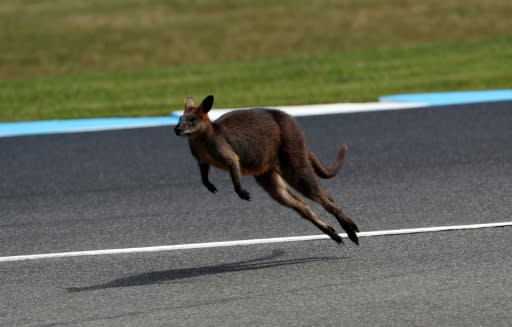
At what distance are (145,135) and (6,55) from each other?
19813 millimetres

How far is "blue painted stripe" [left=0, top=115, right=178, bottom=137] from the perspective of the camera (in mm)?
16875

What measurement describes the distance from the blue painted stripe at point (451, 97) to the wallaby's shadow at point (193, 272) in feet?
32.0

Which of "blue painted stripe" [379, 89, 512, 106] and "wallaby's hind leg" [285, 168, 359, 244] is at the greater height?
"wallaby's hind leg" [285, 168, 359, 244]

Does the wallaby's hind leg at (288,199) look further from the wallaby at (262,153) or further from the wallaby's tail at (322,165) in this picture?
the wallaby's tail at (322,165)

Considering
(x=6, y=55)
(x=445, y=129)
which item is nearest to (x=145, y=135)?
(x=445, y=129)

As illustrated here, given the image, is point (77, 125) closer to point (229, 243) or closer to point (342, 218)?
point (229, 243)

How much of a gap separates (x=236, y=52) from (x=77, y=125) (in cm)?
1710

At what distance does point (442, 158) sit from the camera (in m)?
12.8

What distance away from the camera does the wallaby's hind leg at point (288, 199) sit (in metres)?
8.41

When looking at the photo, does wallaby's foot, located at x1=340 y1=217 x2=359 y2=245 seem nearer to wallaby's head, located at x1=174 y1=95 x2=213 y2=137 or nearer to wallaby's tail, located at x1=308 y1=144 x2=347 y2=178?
wallaby's tail, located at x1=308 y1=144 x2=347 y2=178

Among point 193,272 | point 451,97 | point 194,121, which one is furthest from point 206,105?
point 451,97

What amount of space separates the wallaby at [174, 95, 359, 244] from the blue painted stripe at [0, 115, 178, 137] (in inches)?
335

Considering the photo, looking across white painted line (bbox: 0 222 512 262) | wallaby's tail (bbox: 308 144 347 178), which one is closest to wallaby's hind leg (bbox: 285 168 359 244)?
wallaby's tail (bbox: 308 144 347 178)

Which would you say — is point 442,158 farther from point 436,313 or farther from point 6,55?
point 6,55
